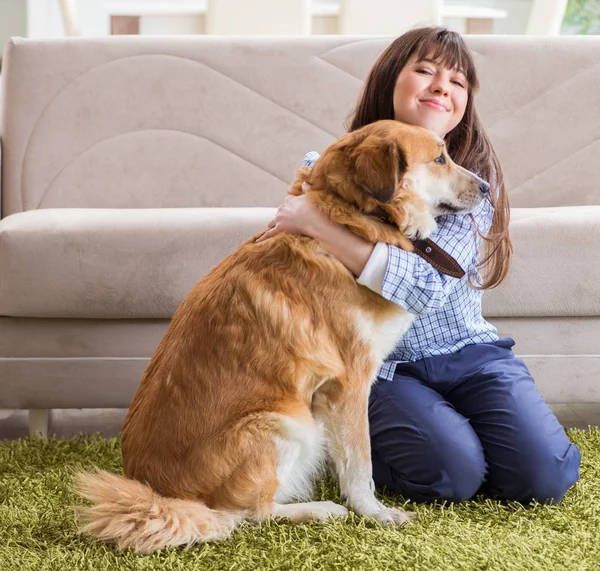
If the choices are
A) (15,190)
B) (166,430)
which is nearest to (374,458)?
(166,430)

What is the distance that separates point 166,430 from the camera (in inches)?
61.9

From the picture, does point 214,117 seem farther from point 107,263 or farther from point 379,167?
point 379,167

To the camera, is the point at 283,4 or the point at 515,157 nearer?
the point at 515,157

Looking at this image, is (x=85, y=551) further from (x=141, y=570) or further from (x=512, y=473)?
(x=512, y=473)

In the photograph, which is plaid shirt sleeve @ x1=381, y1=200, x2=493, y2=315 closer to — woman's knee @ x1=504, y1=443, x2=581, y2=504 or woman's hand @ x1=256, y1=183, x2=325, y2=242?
woman's hand @ x1=256, y1=183, x2=325, y2=242

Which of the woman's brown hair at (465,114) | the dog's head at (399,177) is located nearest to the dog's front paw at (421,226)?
the dog's head at (399,177)

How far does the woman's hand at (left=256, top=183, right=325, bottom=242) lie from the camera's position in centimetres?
168

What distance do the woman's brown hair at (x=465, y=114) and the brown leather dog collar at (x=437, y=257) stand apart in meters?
0.19

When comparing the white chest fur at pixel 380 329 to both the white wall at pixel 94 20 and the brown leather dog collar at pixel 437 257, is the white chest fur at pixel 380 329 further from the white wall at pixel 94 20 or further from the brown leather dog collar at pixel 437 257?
the white wall at pixel 94 20

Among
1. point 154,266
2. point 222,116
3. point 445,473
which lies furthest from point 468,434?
point 222,116

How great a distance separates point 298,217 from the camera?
1687 mm

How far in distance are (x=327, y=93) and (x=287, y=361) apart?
1700 millimetres

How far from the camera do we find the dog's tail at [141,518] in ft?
4.97

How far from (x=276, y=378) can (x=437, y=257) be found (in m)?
0.47
